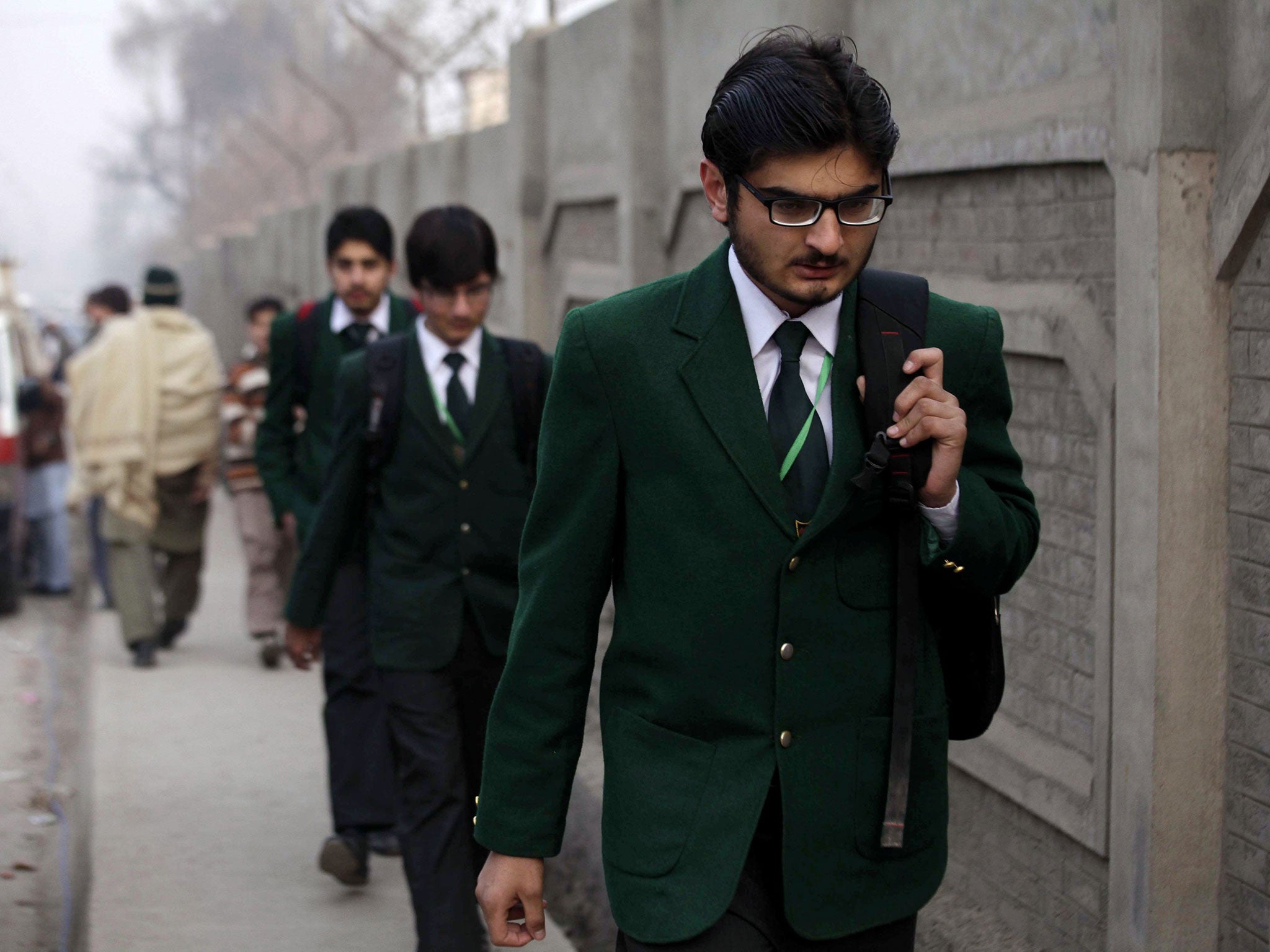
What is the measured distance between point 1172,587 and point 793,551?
71.3 inches

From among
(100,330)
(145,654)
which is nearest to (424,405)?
(145,654)

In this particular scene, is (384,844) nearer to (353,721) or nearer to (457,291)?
(353,721)

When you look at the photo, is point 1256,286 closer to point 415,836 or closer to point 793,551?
point 793,551

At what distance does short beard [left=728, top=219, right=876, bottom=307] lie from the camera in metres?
2.54

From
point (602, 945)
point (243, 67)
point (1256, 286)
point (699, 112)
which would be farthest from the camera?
point (243, 67)

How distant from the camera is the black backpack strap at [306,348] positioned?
6.59 m

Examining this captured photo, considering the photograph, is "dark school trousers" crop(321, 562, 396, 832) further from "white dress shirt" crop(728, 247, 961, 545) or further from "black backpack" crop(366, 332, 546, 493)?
"white dress shirt" crop(728, 247, 961, 545)

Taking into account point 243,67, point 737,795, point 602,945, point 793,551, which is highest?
point 243,67

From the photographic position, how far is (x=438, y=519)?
494 centimetres

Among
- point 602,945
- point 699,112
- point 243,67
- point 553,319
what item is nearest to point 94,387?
point 553,319

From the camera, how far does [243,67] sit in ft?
301

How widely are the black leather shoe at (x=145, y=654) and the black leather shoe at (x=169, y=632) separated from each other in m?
0.45

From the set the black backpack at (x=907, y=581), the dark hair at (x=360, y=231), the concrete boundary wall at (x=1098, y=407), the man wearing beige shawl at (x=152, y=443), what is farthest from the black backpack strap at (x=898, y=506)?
the man wearing beige shawl at (x=152, y=443)

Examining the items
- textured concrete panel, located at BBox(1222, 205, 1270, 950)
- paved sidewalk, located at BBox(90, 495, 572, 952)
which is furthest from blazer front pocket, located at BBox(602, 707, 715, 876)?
paved sidewalk, located at BBox(90, 495, 572, 952)
